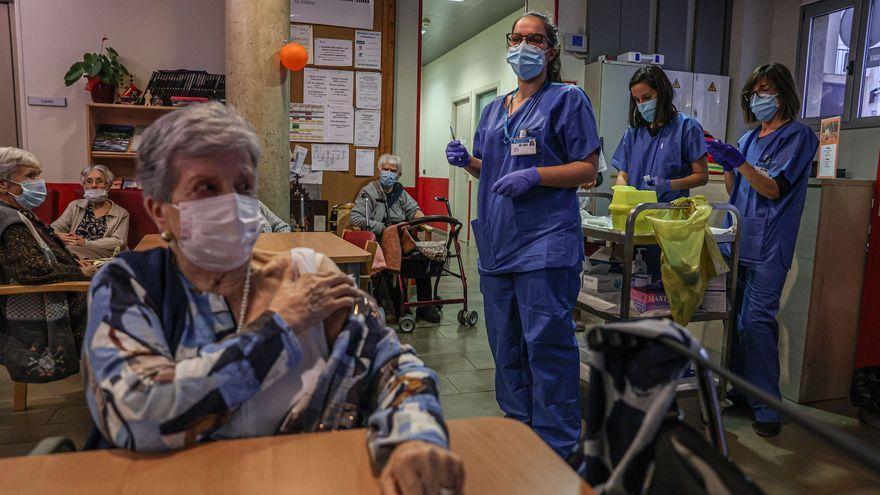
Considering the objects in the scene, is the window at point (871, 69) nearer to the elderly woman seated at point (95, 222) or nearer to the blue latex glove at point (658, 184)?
the blue latex glove at point (658, 184)

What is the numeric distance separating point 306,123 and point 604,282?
3.18 m

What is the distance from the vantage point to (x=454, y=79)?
9.48 meters

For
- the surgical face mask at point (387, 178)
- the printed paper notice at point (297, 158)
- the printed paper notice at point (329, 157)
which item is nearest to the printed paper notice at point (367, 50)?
the printed paper notice at point (329, 157)

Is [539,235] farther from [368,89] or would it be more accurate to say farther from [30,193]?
[368,89]

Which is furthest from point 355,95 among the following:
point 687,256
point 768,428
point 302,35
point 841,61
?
point 841,61

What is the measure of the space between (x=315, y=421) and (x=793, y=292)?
268cm

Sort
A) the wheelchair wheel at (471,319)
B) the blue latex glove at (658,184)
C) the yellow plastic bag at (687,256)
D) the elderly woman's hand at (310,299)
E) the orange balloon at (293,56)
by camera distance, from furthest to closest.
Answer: the wheelchair wheel at (471,319), the orange balloon at (293,56), the blue latex glove at (658,184), the yellow plastic bag at (687,256), the elderly woman's hand at (310,299)

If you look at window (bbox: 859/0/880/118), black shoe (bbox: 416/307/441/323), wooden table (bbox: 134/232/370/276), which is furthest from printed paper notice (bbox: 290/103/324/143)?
window (bbox: 859/0/880/118)

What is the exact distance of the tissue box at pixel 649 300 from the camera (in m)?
2.51

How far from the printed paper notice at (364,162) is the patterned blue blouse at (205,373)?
4255 millimetres

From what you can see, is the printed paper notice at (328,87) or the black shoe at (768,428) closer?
the black shoe at (768,428)

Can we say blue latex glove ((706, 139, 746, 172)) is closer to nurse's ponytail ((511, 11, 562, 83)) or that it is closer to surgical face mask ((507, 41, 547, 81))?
nurse's ponytail ((511, 11, 562, 83))

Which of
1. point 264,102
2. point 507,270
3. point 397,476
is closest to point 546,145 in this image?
point 507,270

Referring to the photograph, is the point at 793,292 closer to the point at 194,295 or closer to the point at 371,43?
the point at 194,295
